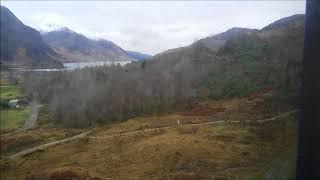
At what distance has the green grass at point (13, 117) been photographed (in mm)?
39344

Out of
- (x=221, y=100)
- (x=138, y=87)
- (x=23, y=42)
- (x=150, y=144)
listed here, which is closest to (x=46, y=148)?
(x=150, y=144)

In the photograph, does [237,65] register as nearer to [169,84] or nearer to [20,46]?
[169,84]

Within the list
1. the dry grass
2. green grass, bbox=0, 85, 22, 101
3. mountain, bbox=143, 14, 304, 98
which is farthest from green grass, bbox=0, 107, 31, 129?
the dry grass

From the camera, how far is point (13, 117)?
1682 inches

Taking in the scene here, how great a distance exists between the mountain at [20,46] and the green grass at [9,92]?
120 ft

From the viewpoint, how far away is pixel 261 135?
1916cm

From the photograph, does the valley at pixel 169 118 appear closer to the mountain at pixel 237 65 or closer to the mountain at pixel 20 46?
the mountain at pixel 237 65

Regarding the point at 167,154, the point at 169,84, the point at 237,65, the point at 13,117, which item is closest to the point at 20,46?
the point at 13,117

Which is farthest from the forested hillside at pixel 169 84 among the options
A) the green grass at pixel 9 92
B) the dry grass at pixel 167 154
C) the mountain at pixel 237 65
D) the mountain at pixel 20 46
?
the mountain at pixel 20 46

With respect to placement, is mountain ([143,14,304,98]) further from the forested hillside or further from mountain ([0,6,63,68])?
mountain ([0,6,63,68])

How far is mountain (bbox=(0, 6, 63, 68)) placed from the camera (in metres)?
105

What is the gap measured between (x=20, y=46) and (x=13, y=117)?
72368mm

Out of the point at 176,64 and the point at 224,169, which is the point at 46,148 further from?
the point at 176,64

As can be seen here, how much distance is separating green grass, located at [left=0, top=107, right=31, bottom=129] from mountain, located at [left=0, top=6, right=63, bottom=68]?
5462 cm
